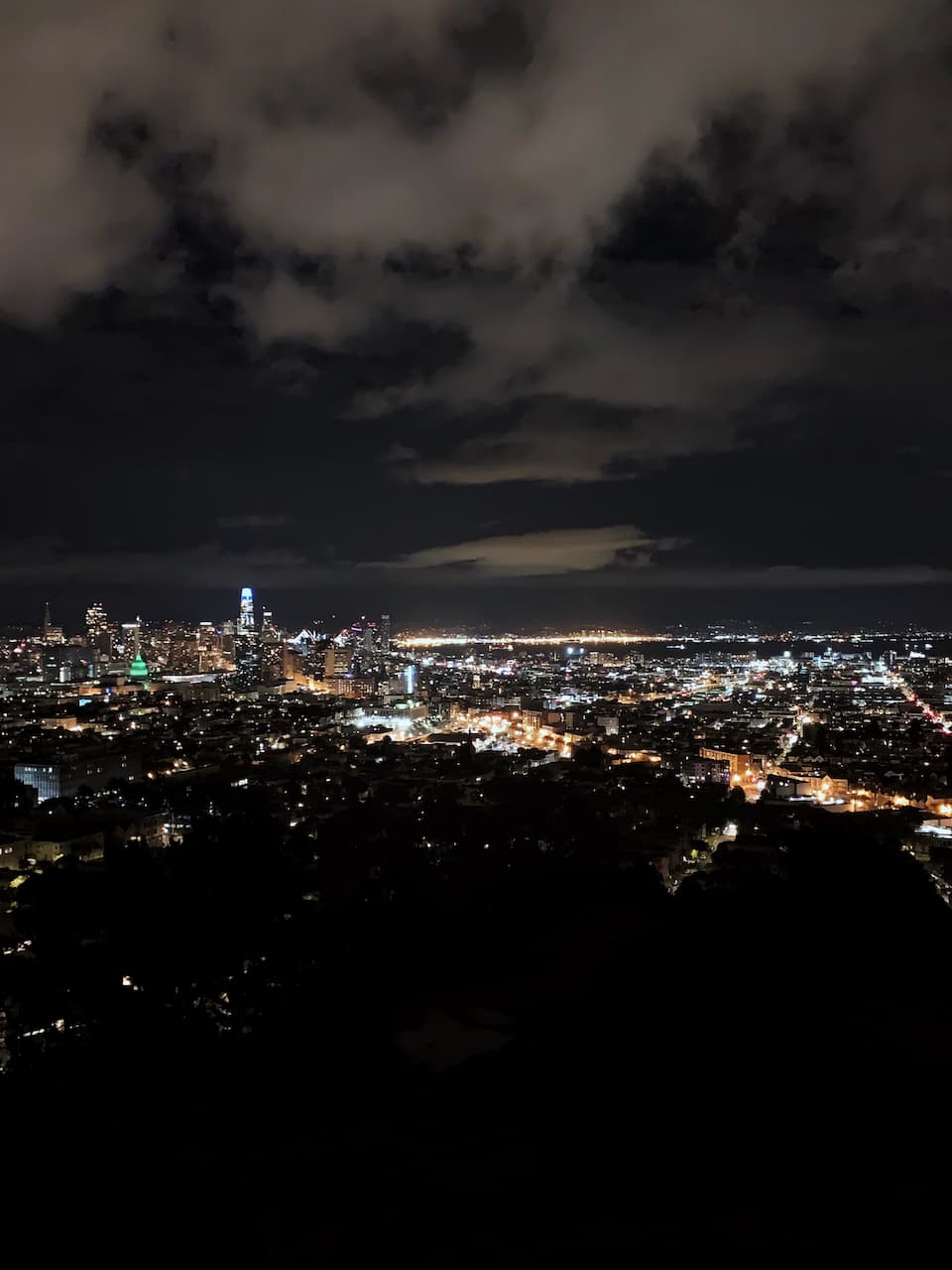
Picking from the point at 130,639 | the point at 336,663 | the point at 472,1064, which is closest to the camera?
the point at 472,1064

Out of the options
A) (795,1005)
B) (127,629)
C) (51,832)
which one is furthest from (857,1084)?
(127,629)

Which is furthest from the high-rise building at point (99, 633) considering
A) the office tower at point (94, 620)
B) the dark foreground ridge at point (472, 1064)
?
the dark foreground ridge at point (472, 1064)

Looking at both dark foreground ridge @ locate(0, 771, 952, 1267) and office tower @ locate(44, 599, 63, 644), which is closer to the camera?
dark foreground ridge @ locate(0, 771, 952, 1267)

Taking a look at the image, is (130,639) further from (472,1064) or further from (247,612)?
(472,1064)

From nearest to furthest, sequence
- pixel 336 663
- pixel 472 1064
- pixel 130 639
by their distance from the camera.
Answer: pixel 472 1064, pixel 336 663, pixel 130 639

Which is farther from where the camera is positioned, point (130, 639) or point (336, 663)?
point (130, 639)

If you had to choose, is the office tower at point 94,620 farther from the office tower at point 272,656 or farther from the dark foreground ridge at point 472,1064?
the dark foreground ridge at point 472,1064

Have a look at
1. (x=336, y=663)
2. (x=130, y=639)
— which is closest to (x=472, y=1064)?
(x=336, y=663)

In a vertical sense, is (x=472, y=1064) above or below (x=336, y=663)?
above

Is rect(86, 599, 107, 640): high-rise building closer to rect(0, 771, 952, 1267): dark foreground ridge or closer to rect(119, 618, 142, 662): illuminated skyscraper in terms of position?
rect(119, 618, 142, 662): illuminated skyscraper

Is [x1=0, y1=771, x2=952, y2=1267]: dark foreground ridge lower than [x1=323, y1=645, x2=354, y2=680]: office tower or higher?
higher

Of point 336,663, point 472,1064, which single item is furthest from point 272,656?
point 472,1064

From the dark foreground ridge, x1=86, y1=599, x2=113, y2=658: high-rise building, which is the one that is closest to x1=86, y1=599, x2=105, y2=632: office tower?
x1=86, y1=599, x2=113, y2=658: high-rise building
